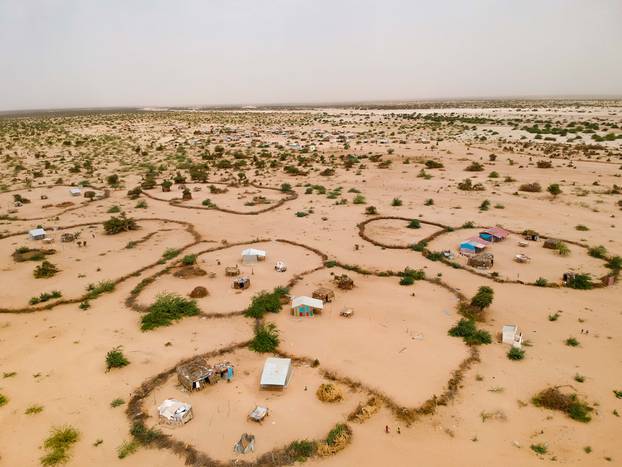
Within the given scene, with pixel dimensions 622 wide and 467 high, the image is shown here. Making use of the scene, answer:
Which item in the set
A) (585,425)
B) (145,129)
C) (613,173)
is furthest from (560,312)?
(145,129)

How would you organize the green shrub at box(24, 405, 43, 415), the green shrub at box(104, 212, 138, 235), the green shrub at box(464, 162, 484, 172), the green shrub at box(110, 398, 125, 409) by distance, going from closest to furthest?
the green shrub at box(24, 405, 43, 415) < the green shrub at box(110, 398, 125, 409) < the green shrub at box(104, 212, 138, 235) < the green shrub at box(464, 162, 484, 172)

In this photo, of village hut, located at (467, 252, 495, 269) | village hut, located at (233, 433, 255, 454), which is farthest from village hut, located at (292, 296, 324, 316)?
village hut, located at (467, 252, 495, 269)

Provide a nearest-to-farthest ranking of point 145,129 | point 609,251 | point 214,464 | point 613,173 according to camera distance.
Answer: point 214,464 → point 609,251 → point 613,173 → point 145,129

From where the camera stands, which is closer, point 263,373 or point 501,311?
point 263,373

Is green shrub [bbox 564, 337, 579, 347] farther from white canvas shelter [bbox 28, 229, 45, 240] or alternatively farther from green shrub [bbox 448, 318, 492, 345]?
white canvas shelter [bbox 28, 229, 45, 240]

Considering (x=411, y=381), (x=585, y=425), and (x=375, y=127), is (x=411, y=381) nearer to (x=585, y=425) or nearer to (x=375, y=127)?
(x=585, y=425)

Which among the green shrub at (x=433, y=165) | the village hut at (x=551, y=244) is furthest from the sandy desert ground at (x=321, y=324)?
the green shrub at (x=433, y=165)

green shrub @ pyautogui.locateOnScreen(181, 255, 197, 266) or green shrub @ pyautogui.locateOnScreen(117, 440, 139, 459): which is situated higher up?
green shrub @ pyautogui.locateOnScreen(181, 255, 197, 266)
